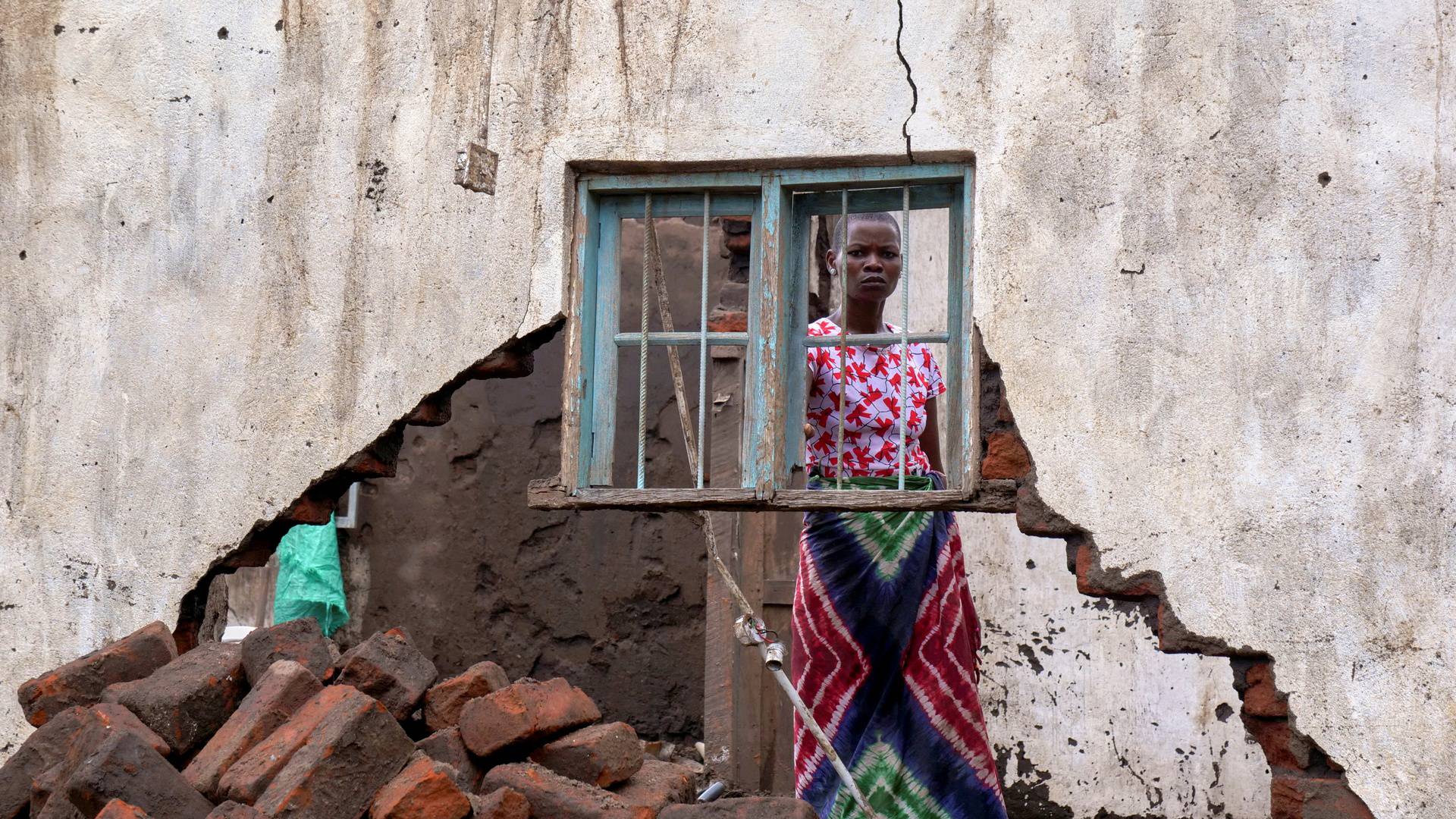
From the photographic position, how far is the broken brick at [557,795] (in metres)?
3.87

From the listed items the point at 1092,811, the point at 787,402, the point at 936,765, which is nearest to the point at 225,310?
the point at 787,402

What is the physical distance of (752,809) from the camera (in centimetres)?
379

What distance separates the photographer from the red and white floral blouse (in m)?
4.72

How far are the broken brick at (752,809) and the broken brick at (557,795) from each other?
144 mm

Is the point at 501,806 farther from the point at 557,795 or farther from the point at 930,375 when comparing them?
the point at 930,375

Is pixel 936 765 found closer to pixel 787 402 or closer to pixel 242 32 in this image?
pixel 787 402

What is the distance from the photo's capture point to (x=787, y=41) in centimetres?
442

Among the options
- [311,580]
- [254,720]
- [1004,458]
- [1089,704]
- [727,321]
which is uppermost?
[727,321]

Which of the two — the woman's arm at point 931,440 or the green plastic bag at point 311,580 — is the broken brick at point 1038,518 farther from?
the green plastic bag at point 311,580

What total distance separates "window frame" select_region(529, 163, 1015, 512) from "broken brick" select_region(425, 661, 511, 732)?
0.53 metres

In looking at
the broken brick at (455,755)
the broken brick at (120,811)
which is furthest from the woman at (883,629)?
the broken brick at (120,811)

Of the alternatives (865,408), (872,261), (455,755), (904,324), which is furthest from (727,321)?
(455,755)

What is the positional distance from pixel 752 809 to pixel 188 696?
5.22ft

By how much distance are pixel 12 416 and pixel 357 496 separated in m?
3.30
